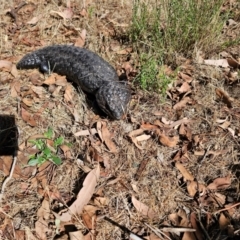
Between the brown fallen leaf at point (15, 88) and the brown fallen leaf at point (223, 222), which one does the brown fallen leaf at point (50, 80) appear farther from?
the brown fallen leaf at point (223, 222)

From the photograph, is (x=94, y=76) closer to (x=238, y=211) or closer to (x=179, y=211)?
(x=179, y=211)

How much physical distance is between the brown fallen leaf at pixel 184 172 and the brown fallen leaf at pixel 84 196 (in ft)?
2.15

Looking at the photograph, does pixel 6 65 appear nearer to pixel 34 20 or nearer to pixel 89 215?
pixel 34 20

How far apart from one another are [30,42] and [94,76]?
104cm

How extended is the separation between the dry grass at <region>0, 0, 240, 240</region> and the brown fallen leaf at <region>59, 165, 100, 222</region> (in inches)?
2.8

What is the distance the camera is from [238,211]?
2963 mm

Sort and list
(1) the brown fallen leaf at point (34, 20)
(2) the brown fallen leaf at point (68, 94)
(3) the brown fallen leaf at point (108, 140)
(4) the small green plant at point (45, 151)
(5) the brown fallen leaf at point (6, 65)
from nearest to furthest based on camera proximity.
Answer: (4) the small green plant at point (45, 151), (3) the brown fallen leaf at point (108, 140), (2) the brown fallen leaf at point (68, 94), (5) the brown fallen leaf at point (6, 65), (1) the brown fallen leaf at point (34, 20)

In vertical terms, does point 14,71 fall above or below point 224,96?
below

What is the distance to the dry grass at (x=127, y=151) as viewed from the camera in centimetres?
297

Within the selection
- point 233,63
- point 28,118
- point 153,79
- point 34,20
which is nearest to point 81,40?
point 34,20

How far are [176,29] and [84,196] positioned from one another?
1.95 metres

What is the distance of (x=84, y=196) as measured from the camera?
9.86ft

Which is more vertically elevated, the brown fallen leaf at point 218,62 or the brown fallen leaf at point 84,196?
the brown fallen leaf at point 218,62

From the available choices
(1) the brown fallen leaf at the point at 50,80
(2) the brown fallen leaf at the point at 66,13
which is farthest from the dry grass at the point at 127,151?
(2) the brown fallen leaf at the point at 66,13
